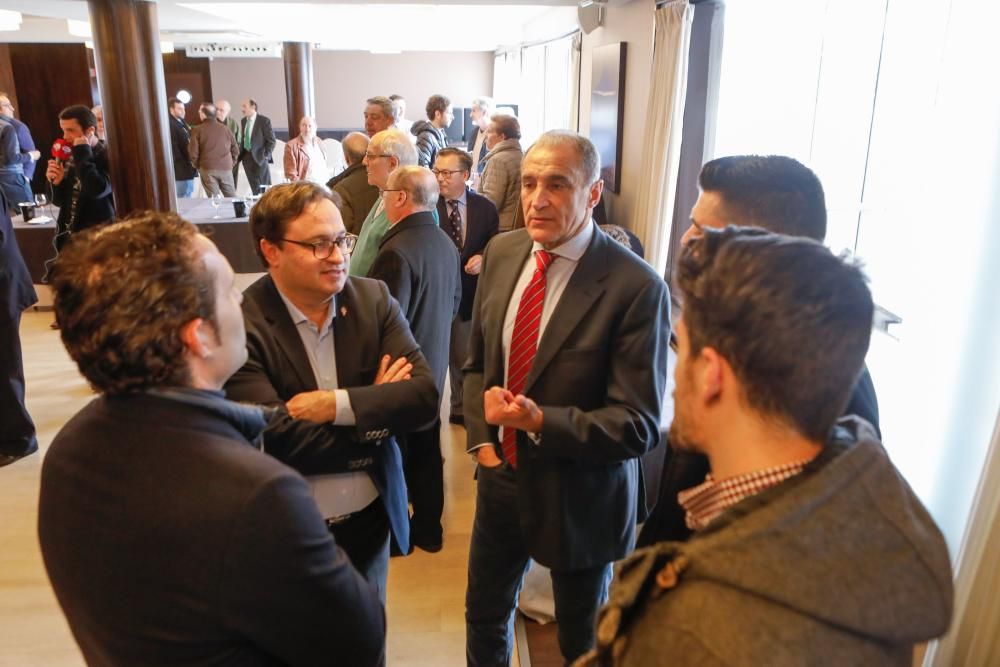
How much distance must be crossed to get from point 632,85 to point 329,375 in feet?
13.5

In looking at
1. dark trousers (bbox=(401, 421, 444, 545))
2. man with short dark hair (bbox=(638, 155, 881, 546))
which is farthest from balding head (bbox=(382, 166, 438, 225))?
man with short dark hair (bbox=(638, 155, 881, 546))

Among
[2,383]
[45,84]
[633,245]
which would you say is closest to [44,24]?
[45,84]

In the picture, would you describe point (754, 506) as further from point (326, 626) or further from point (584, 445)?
point (584, 445)

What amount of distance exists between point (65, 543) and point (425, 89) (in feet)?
53.9

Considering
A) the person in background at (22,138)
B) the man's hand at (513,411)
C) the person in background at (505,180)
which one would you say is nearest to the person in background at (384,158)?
the person in background at (505,180)

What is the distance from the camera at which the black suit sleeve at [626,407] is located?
65.2 inches

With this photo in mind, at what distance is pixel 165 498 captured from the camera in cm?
91

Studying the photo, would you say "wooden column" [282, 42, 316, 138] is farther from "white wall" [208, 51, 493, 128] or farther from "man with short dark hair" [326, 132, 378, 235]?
"man with short dark hair" [326, 132, 378, 235]

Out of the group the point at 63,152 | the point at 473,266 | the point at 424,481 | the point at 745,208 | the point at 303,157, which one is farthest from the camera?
the point at 303,157

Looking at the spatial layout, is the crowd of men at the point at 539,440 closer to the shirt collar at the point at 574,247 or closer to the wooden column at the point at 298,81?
the shirt collar at the point at 574,247

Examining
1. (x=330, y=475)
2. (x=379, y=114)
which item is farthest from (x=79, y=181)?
(x=330, y=475)

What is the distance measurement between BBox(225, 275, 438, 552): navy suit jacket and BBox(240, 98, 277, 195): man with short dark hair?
874cm

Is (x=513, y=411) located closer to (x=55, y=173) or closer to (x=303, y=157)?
(x=55, y=173)

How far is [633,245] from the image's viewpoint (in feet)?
13.7
